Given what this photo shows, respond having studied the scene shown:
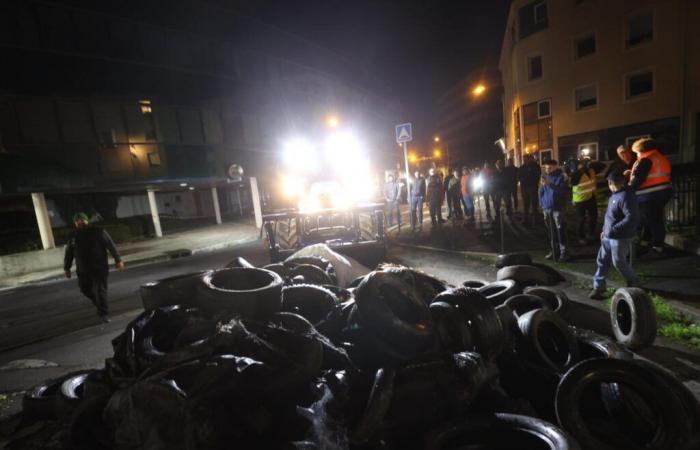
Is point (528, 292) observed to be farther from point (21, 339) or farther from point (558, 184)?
point (21, 339)

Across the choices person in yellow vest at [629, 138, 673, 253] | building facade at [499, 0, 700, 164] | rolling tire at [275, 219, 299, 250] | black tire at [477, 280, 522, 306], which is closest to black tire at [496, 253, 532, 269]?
black tire at [477, 280, 522, 306]

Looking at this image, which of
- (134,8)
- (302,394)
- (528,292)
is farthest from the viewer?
(134,8)

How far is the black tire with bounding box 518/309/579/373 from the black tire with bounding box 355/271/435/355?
108cm

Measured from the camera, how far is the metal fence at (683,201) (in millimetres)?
7773

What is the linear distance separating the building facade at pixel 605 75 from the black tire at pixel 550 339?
2173 centimetres

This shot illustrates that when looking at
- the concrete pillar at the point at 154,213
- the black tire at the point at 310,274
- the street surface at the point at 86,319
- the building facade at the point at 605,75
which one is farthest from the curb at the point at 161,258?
the building facade at the point at 605,75

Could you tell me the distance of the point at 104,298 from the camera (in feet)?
A: 22.7

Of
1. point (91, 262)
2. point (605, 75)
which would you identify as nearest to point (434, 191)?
point (91, 262)

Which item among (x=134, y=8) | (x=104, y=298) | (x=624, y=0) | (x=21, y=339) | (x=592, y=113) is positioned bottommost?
(x=21, y=339)

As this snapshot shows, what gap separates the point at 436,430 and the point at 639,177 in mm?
6748

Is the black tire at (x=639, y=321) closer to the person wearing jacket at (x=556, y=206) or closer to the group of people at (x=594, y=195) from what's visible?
the group of people at (x=594, y=195)

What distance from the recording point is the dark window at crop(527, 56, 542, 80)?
25186mm

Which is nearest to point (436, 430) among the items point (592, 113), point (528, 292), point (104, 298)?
point (528, 292)

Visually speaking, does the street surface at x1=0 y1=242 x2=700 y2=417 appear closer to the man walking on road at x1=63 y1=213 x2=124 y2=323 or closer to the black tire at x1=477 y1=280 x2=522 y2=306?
the man walking on road at x1=63 y1=213 x2=124 y2=323
